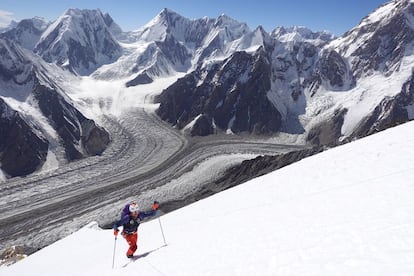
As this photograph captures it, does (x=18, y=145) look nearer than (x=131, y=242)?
No

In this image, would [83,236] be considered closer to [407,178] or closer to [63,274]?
[63,274]

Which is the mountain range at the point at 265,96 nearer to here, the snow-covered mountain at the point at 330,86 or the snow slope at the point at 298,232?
the snow-covered mountain at the point at 330,86

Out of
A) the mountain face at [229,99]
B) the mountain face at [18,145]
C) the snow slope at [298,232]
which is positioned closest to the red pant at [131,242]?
the snow slope at [298,232]

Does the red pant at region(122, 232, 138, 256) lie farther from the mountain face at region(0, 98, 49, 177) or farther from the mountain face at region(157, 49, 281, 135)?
the mountain face at region(157, 49, 281, 135)

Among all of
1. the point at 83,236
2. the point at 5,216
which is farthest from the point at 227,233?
the point at 5,216

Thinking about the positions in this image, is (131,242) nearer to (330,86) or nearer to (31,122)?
(31,122)

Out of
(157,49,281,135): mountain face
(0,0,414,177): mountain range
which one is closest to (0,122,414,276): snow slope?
(0,0,414,177): mountain range

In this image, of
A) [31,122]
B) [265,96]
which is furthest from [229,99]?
[31,122]
